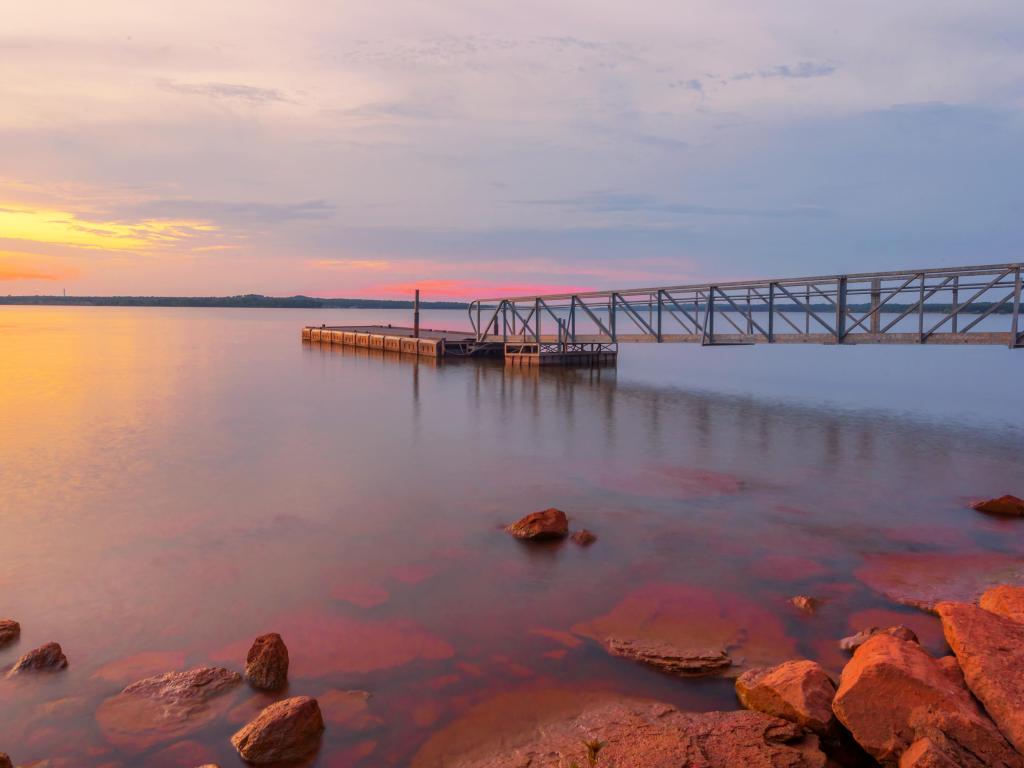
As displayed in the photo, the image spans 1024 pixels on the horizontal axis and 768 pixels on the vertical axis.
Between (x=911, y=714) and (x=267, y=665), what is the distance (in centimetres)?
580

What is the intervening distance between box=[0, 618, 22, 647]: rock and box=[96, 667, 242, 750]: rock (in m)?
2.26

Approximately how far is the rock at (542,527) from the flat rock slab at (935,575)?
440 centimetres

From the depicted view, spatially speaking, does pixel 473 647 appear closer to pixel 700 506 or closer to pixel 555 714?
pixel 555 714

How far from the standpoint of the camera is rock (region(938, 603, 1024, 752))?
5593 millimetres

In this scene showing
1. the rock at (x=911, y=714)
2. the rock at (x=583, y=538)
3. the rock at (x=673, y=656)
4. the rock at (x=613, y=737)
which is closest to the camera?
the rock at (x=911, y=714)

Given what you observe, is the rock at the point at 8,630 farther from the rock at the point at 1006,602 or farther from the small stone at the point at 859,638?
the rock at the point at 1006,602

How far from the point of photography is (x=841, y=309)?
2736 cm

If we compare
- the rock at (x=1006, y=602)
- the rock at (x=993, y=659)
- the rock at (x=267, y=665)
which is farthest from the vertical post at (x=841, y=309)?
the rock at (x=267, y=665)

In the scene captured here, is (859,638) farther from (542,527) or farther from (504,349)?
(504,349)

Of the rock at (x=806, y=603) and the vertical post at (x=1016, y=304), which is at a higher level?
the vertical post at (x=1016, y=304)

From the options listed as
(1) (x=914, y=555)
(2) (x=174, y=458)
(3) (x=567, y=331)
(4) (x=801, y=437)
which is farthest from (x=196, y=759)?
(3) (x=567, y=331)

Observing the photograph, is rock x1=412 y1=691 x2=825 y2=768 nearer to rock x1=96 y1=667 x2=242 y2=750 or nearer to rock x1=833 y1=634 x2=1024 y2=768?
rock x1=833 y1=634 x2=1024 y2=768

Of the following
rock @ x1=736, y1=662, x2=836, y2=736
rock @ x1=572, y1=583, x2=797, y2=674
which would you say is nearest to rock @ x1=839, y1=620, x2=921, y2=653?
rock @ x1=572, y1=583, x2=797, y2=674

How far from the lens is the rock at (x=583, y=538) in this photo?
1175cm
